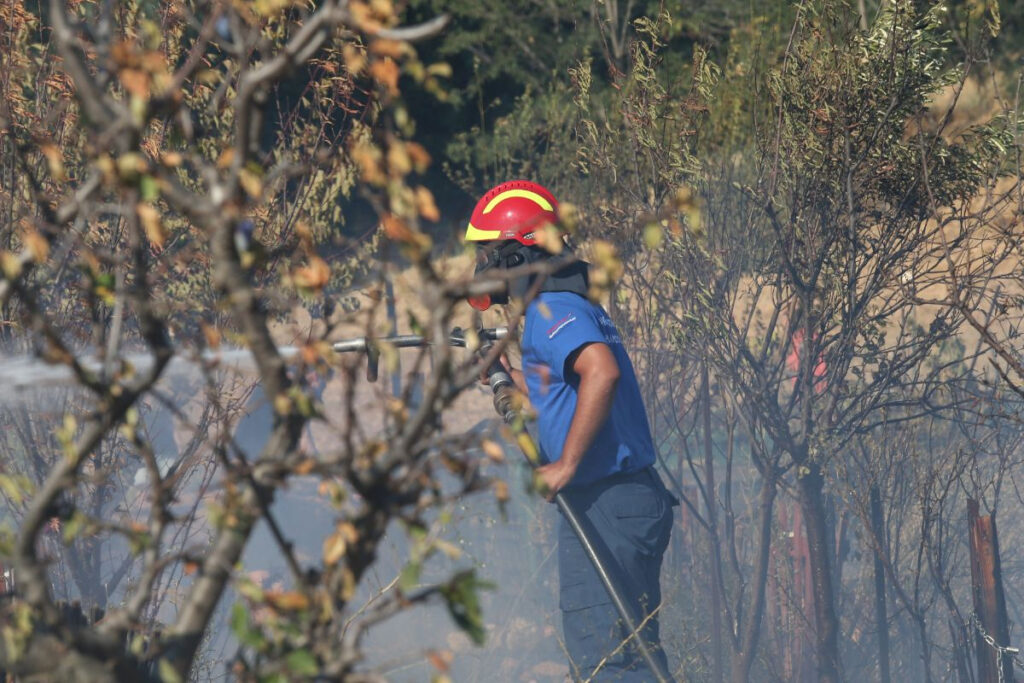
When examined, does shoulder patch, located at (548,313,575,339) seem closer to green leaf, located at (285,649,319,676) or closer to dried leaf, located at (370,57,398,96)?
dried leaf, located at (370,57,398,96)

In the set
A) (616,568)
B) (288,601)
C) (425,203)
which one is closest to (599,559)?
(616,568)

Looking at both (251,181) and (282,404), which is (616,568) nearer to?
(282,404)

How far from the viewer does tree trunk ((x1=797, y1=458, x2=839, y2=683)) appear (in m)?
5.77

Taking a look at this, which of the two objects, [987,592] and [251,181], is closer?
[251,181]

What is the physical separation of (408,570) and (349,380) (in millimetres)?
272

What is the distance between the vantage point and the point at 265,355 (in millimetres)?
1570

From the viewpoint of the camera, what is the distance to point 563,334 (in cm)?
386

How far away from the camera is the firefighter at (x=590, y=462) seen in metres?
3.93

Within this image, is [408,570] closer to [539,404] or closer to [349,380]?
[349,380]

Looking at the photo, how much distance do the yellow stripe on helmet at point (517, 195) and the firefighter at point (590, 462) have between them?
0.11 feet

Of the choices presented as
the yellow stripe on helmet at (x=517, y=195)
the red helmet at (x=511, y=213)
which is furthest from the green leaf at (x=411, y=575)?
the yellow stripe on helmet at (x=517, y=195)

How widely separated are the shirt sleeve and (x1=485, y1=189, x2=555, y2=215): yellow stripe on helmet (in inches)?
21.8

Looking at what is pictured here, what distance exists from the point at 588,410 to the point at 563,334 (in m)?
0.30

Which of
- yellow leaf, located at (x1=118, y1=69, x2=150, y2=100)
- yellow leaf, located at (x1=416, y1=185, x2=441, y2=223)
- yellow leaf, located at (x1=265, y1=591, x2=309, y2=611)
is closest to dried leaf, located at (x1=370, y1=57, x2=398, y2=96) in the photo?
yellow leaf, located at (x1=416, y1=185, x2=441, y2=223)
